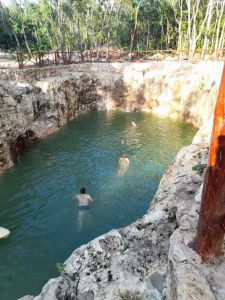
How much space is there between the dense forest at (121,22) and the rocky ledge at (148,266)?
33.3 m

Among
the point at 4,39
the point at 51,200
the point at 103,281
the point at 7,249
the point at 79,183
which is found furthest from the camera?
the point at 4,39

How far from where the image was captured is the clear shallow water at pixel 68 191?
1049 cm

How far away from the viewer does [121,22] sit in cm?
5272

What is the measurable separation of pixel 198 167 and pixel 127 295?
5580mm

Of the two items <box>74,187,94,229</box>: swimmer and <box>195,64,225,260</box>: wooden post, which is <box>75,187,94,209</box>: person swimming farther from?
<box>195,64,225,260</box>: wooden post

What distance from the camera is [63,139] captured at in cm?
2275

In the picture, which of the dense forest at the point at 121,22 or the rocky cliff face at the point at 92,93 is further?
the dense forest at the point at 121,22

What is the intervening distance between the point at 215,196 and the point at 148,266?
9.92 feet

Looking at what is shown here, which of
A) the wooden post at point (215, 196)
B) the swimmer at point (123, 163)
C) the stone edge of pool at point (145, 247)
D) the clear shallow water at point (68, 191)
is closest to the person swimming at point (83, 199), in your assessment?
the clear shallow water at point (68, 191)

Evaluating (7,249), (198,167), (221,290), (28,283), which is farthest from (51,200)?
(221,290)

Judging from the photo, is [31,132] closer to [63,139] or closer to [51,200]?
[63,139]

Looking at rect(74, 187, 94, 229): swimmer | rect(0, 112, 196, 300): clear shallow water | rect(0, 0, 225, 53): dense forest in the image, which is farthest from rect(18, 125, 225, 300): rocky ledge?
rect(0, 0, 225, 53): dense forest

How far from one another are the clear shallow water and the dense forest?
18797 millimetres

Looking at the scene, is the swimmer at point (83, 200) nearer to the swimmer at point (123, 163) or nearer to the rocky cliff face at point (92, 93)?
the swimmer at point (123, 163)
